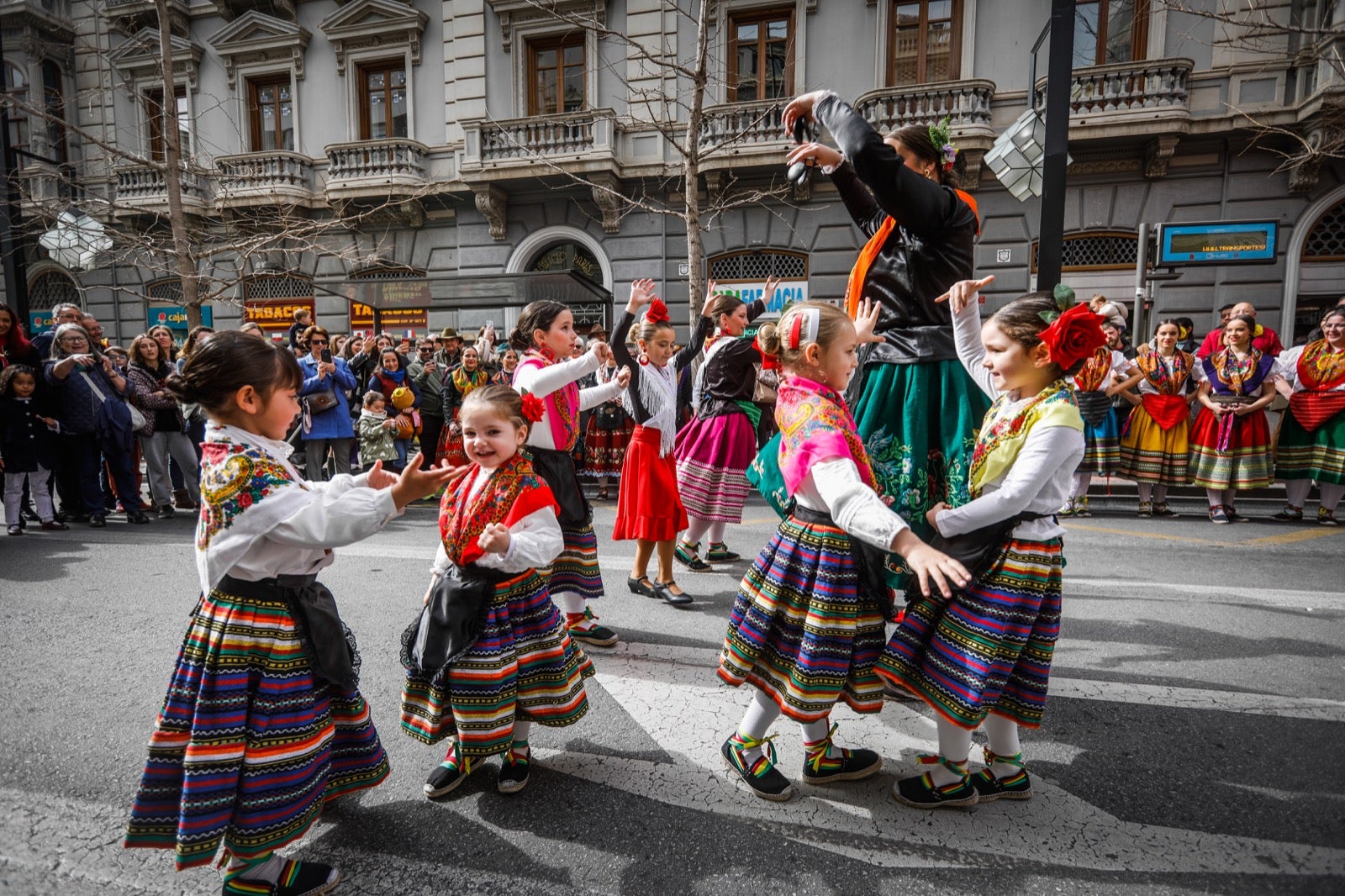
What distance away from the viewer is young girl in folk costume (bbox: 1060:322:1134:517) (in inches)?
290

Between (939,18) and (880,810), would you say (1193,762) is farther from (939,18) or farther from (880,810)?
(939,18)

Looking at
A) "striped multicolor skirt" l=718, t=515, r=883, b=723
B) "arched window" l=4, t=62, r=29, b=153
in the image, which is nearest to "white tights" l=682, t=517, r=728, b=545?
"striped multicolor skirt" l=718, t=515, r=883, b=723

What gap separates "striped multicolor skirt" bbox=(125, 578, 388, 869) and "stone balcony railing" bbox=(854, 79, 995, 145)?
44.7 feet

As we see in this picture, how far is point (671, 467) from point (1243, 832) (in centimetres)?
323

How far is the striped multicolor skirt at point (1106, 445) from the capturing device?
8047 millimetres

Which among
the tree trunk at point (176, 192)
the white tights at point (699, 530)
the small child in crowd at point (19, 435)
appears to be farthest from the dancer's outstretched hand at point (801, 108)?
the tree trunk at point (176, 192)

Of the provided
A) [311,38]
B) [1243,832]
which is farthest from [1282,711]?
[311,38]

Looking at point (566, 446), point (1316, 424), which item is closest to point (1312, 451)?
point (1316, 424)

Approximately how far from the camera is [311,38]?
1747 cm

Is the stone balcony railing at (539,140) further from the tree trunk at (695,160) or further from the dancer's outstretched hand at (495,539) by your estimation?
the dancer's outstretched hand at (495,539)

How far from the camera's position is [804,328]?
89.4 inches

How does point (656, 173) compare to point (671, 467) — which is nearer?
point (671, 467)

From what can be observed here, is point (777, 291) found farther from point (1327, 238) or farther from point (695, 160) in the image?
point (1327, 238)

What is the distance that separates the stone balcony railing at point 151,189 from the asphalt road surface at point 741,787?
16240 mm
